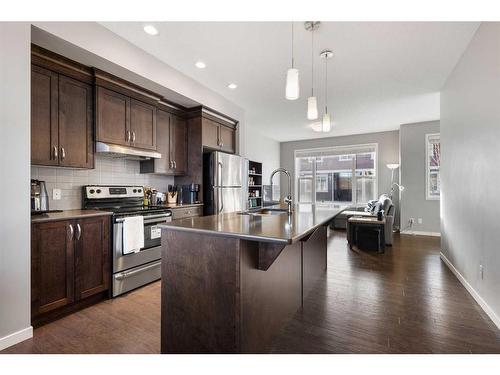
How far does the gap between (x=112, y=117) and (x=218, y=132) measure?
5.68 ft

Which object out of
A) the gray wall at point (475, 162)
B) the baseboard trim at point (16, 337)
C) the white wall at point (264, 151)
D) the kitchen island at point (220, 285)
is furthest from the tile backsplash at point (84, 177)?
the gray wall at point (475, 162)

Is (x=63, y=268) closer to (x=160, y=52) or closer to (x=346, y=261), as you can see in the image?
(x=160, y=52)

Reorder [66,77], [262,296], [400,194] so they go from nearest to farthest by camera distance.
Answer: [262,296] → [66,77] → [400,194]

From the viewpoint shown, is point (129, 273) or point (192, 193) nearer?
point (129, 273)

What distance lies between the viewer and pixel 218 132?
166 inches

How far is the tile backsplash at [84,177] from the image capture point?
103 inches

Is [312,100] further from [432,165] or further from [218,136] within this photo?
[432,165]

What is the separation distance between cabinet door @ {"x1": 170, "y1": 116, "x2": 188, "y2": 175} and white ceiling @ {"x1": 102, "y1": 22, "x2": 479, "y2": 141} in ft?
2.38

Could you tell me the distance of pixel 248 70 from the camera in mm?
3332

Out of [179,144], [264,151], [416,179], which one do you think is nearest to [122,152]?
[179,144]

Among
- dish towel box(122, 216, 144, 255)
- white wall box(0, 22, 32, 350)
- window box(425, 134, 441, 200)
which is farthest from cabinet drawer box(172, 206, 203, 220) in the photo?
window box(425, 134, 441, 200)

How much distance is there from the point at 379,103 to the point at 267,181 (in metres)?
3.74

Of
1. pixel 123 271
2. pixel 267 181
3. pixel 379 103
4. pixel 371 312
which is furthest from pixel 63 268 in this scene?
pixel 267 181
